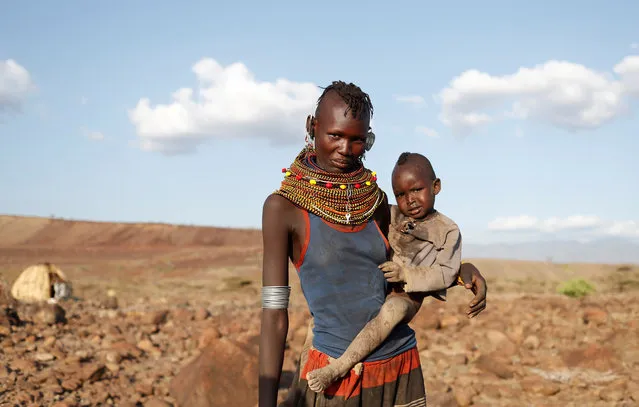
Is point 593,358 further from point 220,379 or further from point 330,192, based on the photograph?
point 330,192

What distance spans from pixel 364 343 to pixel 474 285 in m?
0.55

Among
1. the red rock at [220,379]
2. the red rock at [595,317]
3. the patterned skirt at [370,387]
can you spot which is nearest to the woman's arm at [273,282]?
the patterned skirt at [370,387]

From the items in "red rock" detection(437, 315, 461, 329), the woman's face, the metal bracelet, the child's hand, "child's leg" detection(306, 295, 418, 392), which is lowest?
"red rock" detection(437, 315, 461, 329)

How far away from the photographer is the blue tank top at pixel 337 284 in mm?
2160

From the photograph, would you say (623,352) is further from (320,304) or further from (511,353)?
(320,304)

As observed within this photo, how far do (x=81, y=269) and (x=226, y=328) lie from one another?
1576 cm

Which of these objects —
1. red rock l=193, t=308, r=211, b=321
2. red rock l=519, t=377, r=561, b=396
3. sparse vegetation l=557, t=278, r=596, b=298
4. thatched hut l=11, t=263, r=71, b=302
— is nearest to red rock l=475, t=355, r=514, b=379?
red rock l=519, t=377, r=561, b=396

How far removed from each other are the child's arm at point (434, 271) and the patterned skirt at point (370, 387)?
0.27 m

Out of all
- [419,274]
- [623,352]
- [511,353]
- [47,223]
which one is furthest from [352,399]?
[47,223]

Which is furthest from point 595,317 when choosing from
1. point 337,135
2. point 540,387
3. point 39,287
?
point 39,287

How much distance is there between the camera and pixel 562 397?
6.41 m

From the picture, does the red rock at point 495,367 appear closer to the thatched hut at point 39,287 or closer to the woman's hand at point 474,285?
the woman's hand at point 474,285

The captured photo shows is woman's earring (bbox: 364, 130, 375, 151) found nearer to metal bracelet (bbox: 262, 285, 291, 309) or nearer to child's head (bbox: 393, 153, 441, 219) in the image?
child's head (bbox: 393, 153, 441, 219)

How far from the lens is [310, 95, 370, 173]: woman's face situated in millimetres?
2168
